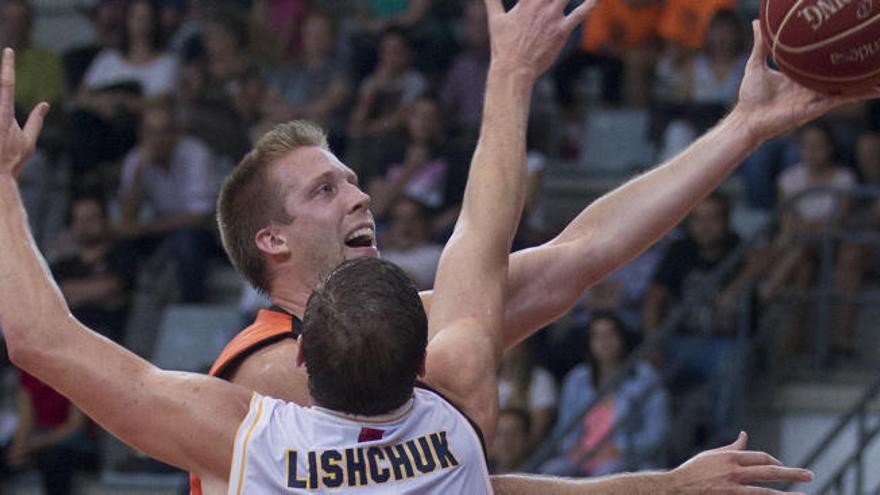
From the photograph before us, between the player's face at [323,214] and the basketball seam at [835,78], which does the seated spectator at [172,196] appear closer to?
the player's face at [323,214]

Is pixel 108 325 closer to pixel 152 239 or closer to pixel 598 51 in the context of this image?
pixel 152 239

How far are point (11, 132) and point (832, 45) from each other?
2015 mm

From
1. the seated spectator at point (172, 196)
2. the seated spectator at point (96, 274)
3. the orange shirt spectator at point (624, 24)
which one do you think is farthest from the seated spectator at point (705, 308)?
the seated spectator at point (96, 274)

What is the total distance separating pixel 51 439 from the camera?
11.1 meters

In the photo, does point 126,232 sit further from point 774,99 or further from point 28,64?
point 774,99

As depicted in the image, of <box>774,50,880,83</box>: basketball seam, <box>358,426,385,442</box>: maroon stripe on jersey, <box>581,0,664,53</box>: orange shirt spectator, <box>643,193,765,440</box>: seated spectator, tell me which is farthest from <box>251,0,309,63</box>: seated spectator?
<box>358,426,385,442</box>: maroon stripe on jersey

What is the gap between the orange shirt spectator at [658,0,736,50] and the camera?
453 inches

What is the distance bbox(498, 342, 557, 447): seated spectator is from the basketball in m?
5.70

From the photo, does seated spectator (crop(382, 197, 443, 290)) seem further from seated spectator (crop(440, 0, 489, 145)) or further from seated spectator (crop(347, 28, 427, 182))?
seated spectator (crop(440, 0, 489, 145))

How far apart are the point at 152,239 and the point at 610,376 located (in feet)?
12.6

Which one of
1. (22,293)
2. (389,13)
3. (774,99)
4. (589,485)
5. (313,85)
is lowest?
(589,485)

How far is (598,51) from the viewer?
39.3ft

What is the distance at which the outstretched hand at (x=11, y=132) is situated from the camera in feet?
12.3

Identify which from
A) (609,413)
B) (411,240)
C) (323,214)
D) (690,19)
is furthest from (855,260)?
(323,214)
